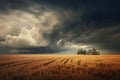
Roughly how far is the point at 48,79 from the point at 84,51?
142 m

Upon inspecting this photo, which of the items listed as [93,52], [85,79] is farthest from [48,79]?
[93,52]

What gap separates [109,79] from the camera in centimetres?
1620

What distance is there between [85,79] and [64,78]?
1714 millimetres

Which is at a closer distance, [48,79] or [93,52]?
[48,79]

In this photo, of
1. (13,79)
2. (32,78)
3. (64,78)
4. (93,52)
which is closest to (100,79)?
(64,78)

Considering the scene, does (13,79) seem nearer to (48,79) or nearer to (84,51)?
(48,79)

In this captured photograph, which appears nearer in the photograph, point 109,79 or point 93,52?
point 109,79

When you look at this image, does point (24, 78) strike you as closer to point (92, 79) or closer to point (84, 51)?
point (92, 79)

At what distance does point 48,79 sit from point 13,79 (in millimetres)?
2820

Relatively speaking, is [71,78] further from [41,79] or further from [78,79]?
[41,79]

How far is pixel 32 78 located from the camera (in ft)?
53.9

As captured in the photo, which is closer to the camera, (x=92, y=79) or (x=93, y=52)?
(x=92, y=79)

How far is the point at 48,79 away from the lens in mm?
15969

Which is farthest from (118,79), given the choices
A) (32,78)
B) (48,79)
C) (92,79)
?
(32,78)
